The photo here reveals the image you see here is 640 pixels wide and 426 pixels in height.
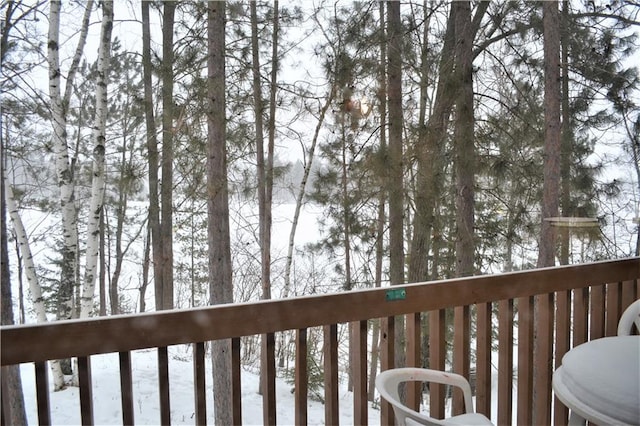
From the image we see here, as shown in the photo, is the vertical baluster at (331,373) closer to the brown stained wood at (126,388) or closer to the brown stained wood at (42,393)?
the brown stained wood at (126,388)

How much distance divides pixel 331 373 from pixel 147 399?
3.92m

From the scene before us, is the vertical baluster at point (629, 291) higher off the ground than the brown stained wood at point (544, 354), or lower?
higher

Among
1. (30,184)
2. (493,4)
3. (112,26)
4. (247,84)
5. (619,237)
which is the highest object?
(493,4)

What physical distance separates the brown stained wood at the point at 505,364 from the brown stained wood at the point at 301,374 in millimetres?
912

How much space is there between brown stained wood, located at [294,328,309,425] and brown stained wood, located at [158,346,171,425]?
44 cm

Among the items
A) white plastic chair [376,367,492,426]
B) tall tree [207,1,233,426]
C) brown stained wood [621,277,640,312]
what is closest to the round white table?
white plastic chair [376,367,492,426]

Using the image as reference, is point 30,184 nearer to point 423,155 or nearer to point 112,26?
point 112,26

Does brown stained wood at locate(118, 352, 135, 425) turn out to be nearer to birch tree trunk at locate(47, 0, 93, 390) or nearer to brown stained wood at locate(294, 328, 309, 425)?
brown stained wood at locate(294, 328, 309, 425)

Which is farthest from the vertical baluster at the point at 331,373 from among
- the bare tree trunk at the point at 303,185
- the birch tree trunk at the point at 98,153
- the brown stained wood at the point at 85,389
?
the bare tree trunk at the point at 303,185

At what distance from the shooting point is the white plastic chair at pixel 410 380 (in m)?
1.13

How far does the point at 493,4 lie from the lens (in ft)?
14.9

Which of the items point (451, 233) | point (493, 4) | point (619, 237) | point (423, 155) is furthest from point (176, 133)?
point (619, 237)

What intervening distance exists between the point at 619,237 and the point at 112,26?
5.84 metres

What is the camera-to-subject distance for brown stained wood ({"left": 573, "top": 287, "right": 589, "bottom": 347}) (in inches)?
82.5
